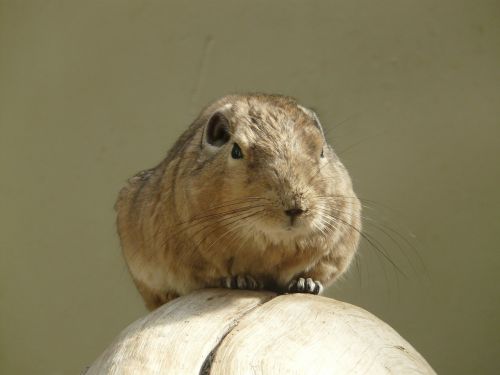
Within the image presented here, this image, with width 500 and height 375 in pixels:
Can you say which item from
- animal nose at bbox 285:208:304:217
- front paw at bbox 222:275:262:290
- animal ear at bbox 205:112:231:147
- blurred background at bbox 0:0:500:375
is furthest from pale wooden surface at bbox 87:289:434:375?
blurred background at bbox 0:0:500:375

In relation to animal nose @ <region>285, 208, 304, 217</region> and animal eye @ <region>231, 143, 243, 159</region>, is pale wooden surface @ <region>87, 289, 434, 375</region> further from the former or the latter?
animal eye @ <region>231, 143, 243, 159</region>

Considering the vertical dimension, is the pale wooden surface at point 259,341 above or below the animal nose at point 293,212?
below

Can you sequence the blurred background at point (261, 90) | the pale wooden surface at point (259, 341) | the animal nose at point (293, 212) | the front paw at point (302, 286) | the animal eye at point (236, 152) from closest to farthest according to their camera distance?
the pale wooden surface at point (259, 341)
the animal nose at point (293, 212)
the animal eye at point (236, 152)
the front paw at point (302, 286)
the blurred background at point (261, 90)

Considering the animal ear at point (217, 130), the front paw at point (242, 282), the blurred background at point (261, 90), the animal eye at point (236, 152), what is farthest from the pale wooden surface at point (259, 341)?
the blurred background at point (261, 90)

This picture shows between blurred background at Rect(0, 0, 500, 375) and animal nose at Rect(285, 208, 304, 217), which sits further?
blurred background at Rect(0, 0, 500, 375)

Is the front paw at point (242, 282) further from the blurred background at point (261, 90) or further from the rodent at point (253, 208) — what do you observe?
the blurred background at point (261, 90)

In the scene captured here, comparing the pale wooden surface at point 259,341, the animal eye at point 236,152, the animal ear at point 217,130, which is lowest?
the pale wooden surface at point 259,341

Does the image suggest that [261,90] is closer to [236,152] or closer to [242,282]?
[236,152]
